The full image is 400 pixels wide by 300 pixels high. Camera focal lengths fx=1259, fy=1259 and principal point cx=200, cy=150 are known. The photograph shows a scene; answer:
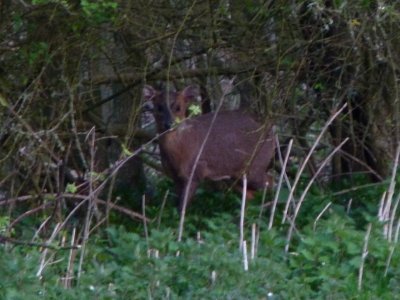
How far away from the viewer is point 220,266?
7809 mm

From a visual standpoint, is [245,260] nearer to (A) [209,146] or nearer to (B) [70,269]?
(B) [70,269]

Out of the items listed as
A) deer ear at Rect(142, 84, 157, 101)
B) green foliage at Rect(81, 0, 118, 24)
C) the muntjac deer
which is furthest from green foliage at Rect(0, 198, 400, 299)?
the muntjac deer

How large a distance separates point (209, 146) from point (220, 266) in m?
4.31

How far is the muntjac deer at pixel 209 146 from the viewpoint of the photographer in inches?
454

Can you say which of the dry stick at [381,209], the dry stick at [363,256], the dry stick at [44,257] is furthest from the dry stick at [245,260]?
the dry stick at [381,209]

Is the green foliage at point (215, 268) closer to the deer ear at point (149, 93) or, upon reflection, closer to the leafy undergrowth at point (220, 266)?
the leafy undergrowth at point (220, 266)

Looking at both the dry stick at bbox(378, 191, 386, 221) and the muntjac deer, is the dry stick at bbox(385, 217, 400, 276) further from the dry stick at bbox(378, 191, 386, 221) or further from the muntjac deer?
the muntjac deer

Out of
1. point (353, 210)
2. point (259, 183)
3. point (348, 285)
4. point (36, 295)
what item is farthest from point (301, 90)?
point (36, 295)

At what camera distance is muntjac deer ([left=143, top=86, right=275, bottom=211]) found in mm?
11531

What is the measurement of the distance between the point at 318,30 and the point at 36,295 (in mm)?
3596

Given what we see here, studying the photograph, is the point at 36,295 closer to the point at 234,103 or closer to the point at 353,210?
the point at 353,210

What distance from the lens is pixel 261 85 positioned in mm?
10109

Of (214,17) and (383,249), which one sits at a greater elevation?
(214,17)

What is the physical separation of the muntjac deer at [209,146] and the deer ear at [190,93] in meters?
0.06
